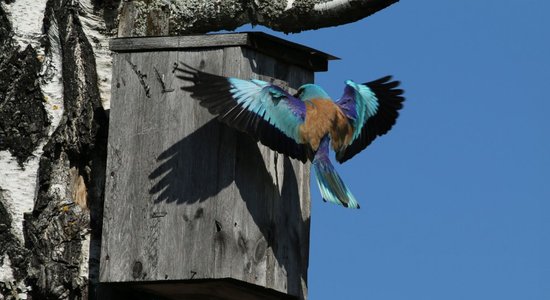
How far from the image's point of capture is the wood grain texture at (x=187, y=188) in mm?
4352

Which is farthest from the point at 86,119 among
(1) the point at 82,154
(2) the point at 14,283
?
(2) the point at 14,283

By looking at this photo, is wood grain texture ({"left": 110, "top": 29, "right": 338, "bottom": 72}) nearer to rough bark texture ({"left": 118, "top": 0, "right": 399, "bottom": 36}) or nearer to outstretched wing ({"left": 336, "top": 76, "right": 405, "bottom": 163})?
rough bark texture ({"left": 118, "top": 0, "right": 399, "bottom": 36})

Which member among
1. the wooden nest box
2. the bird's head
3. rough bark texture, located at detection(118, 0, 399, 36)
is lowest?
the wooden nest box

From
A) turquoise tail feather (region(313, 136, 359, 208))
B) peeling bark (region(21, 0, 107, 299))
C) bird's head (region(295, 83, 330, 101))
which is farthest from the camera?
bird's head (region(295, 83, 330, 101))

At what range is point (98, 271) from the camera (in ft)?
14.7

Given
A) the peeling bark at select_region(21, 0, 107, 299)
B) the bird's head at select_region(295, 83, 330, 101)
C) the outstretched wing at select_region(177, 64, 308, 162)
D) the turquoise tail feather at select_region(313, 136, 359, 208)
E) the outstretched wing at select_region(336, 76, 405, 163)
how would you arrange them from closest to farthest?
the peeling bark at select_region(21, 0, 107, 299)
the outstretched wing at select_region(177, 64, 308, 162)
the turquoise tail feather at select_region(313, 136, 359, 208)
the bird's head at select_region(295, 83, 330, 101)
the outstretched wing at select_region(336, 76, 405, 163)

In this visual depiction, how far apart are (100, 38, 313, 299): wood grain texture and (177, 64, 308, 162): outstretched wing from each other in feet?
0.38

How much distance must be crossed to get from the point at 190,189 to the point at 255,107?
1.30ft

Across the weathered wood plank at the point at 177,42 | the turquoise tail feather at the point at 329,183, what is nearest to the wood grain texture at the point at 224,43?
the weathered wood plank at the point at 177,42

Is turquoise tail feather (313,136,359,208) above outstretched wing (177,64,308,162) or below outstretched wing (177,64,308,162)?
below

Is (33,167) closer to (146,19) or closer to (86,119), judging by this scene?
(86,119)

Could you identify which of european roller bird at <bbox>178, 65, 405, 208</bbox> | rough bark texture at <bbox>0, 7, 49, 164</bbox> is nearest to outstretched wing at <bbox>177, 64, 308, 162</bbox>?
european roller bird at <bbox>178, 65, 405, 208</bbox>

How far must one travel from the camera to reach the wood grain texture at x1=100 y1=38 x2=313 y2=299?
4.35 metres

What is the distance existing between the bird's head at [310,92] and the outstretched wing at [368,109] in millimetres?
194
